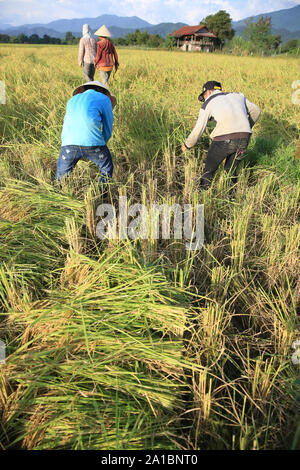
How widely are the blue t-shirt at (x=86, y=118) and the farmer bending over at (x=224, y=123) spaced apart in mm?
885

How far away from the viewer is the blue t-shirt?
6.84 ft

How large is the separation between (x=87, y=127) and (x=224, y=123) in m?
1.30

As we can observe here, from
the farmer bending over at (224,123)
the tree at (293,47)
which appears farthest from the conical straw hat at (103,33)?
the tree at (293,47)

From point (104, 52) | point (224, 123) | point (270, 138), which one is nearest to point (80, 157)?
point (224, 123)

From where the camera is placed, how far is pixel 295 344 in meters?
1.19

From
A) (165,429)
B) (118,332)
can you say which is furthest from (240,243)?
(165,429)

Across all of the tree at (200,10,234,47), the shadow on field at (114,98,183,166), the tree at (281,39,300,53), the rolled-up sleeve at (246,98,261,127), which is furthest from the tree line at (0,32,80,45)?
the rolled-up sleeve at (246,98,261,127)

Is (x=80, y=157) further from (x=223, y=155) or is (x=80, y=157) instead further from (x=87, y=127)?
(x=223, y=155)

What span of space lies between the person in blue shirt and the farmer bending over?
860mm

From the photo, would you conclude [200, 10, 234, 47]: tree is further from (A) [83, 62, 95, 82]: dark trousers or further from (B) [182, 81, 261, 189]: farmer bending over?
(B) [182, 81, 261, 189]: farmer bending over

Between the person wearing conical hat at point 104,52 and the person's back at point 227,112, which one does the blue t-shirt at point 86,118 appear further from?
the person wearing conical hat at point 104,52

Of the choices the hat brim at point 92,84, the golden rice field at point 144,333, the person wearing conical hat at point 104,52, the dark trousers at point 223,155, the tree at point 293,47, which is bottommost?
the golden rice field at point 144,333

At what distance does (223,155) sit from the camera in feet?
8.43

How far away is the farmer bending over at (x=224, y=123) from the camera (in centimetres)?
242
